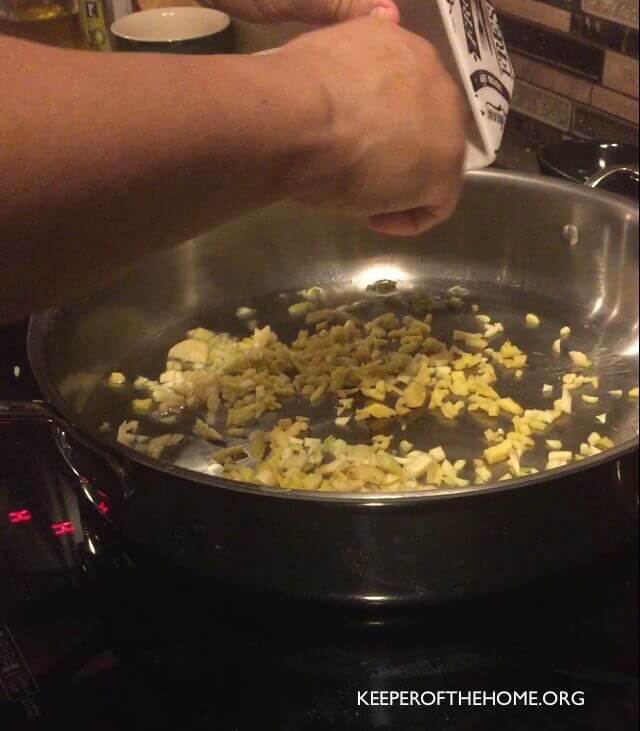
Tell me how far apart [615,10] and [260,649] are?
767mm

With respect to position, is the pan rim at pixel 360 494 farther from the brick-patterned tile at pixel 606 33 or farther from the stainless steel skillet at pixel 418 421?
the brick-patterned tile at pixel 606 33

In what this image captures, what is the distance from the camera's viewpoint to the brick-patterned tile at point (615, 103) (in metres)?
1.01

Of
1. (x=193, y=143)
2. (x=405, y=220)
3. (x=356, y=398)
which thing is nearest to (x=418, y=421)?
(x=356, y=398)

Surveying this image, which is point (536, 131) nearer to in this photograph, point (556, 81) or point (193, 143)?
point (556, 81)

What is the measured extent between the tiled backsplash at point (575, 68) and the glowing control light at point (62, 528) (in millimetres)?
643

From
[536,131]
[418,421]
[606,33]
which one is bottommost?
[418,421]

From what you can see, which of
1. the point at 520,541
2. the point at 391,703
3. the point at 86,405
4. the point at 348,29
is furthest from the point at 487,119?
the point at 86,405

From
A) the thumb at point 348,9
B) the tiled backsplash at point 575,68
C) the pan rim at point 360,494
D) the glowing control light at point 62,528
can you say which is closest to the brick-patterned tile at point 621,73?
the tiled backsplash at point 575,68

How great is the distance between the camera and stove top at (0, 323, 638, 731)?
0.53 m

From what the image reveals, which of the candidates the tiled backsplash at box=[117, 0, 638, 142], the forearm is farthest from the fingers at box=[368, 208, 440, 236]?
the tiled backsplash at box=[117, 0, 638, 142]

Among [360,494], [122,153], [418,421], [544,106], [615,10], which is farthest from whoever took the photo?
[544,106]

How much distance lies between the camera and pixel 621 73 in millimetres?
995

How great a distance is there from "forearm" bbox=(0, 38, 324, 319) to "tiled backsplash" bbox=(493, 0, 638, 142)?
1.89 feet

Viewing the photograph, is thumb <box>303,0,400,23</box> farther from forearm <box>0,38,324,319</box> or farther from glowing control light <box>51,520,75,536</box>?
glowing control light <box>51,520,75,536</box>
